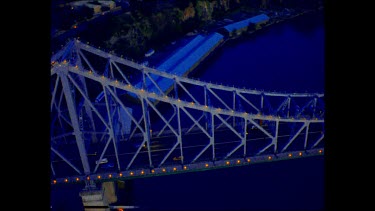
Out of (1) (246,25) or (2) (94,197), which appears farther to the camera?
(1) (246,25)

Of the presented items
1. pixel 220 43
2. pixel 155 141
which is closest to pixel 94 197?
pixel 155 141

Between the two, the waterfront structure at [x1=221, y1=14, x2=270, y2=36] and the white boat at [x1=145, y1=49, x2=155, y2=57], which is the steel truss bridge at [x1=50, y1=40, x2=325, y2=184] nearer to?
the white boat at [x1=145, y1=49, x2=155, y2=57]

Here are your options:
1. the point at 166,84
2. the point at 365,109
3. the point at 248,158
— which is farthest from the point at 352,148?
the point at 166,84

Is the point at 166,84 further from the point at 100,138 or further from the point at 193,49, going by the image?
the point at 100,138

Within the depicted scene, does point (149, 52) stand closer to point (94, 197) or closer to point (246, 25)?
point (246, 25)

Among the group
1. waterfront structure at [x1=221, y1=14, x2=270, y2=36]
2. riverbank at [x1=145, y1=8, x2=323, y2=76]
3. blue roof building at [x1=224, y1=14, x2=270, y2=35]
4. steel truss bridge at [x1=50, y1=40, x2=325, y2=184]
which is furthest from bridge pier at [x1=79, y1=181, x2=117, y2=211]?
blue roof building at [x1=224, y1=14, x2=270, y2=35]

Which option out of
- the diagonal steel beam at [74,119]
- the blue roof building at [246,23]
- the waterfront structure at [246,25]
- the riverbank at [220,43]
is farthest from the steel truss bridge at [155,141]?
the blue roof building at [246,23]

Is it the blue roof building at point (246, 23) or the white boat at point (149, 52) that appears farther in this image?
the blue roof building at point (246, 23)

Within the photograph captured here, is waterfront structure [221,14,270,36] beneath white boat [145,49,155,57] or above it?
above

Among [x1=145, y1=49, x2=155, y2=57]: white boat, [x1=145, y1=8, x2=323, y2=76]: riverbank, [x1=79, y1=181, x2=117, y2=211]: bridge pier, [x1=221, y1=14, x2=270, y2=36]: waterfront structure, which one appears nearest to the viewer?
[x1=79, y1=181, x2=117, y2=211]: bridge pier

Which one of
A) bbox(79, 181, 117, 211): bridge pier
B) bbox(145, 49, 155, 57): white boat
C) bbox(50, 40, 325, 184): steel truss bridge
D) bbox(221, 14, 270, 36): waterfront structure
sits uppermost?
bbox(221, 14, 270, 36): waterfront structure

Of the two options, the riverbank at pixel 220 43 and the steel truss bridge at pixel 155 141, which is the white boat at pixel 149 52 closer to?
the riverbank at pixel 220 43
